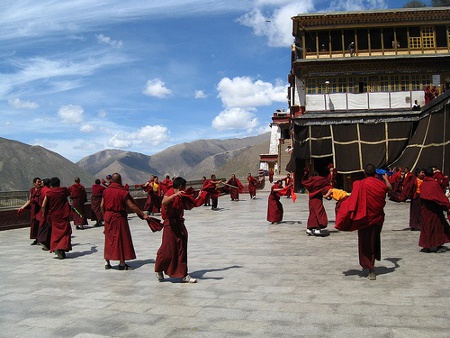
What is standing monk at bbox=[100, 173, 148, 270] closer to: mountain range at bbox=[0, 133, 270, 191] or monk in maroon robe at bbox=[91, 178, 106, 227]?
monk in maroon robe at bbox=[91, 178, 106, 227]

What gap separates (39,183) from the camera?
12.1 meters

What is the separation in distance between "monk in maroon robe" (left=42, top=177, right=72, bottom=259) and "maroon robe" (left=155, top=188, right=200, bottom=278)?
346cm

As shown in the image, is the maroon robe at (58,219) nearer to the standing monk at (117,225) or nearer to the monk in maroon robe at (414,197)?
the standing monk at (117,225)

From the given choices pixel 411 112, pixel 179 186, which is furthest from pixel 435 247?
pixel 411 112

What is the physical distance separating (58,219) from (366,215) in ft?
20.5

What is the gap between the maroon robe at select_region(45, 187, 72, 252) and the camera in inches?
376

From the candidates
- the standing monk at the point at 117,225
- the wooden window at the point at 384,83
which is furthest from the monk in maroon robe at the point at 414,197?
the wooden window at the point at 384,83

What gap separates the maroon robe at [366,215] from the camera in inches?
271

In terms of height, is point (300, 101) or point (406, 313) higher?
point (300, 101)

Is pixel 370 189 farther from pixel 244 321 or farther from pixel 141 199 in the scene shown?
pixel 141 199

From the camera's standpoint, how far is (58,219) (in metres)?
9.65

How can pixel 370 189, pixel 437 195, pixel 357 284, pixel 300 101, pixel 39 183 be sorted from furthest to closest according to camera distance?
pixel 300 101 < pixel 39 183 < pixel 437 195 < pixel 370 189 < pixel 357 284

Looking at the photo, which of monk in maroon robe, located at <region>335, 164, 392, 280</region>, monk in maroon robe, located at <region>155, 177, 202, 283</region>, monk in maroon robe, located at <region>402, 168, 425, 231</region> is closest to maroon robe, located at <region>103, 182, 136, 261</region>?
monk in maroon robe, located at <region>155, 177, 202, 283</region>

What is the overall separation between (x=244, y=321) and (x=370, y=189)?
312 cm
